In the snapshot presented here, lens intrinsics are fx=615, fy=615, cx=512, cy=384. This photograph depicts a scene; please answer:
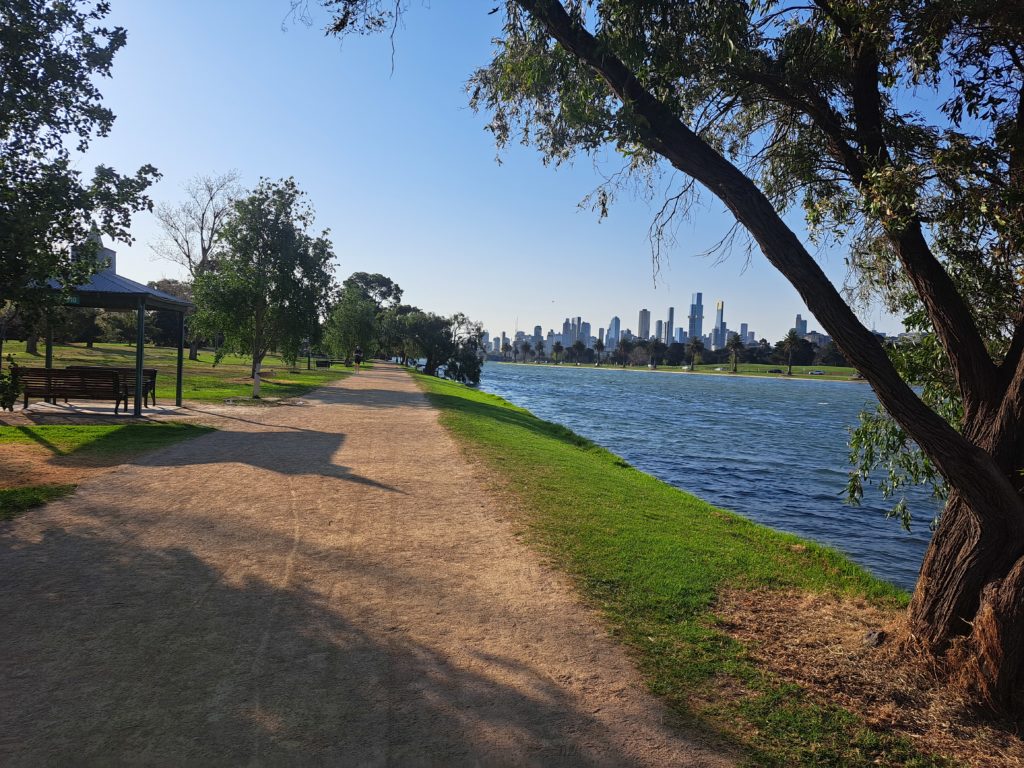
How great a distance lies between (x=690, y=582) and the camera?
552cm

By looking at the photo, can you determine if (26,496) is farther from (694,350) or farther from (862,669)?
(694,350)

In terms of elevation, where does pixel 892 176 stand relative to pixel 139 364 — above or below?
above

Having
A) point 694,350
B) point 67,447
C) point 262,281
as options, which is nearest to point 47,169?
point 67,447

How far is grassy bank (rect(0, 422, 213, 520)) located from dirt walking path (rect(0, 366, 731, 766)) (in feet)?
1.17

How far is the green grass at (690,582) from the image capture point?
3.29m

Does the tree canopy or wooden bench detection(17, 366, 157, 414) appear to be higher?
the tree canopy

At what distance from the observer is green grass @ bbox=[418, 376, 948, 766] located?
329cm

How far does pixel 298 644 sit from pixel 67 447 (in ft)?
28.3

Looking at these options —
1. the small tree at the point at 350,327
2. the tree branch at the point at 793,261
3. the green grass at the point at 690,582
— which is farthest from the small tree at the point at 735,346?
the tree branch at the point at 793,261

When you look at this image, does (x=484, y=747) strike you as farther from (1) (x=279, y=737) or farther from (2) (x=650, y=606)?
(2) (x=650, y=606)

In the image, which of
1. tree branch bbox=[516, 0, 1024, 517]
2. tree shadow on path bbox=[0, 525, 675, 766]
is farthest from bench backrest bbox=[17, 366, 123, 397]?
tree branch bbox=[516, 0, 1024, 517]

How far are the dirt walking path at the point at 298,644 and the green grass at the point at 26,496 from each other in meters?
0.20

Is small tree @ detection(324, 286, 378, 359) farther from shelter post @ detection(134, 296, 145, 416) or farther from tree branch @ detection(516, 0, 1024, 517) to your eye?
tree branch @ detection(516, 0, 1024, 517)

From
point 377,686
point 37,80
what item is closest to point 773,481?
point 377,686
